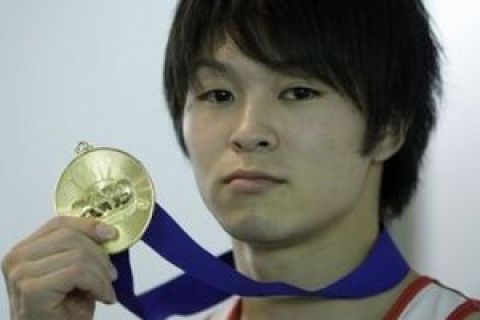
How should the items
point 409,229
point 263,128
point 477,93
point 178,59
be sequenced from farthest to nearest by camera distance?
point 409,229 < point 477,93 < point 178,59 < point 263,128

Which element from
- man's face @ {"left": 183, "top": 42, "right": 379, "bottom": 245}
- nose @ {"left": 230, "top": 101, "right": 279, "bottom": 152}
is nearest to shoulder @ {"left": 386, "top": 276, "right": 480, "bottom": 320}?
man's face @ {"left": 183, "top": 42, "right": 379, "bottom": 245}

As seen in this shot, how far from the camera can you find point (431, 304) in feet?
2.80

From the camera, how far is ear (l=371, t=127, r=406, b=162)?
877mm

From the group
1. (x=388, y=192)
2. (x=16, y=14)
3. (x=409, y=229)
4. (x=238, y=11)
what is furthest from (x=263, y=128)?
(x=16, y=14)

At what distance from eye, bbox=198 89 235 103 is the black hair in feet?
0.11

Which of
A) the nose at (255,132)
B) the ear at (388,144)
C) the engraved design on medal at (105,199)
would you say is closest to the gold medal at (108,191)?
the engraved design on medal at (105,199)

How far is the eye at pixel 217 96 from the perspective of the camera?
841 mm

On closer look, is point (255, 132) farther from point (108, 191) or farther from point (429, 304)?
point (429, 304)

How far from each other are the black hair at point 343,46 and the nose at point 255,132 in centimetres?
5

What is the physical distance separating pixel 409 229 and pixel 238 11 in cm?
55

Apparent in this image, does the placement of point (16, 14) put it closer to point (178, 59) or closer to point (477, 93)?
point (178, 59)

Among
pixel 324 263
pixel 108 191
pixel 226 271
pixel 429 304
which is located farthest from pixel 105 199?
pixel 429 304

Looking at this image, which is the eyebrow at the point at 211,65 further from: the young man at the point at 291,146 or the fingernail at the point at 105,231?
the fingernail at the point at 105,231

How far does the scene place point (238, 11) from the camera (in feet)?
2.79
